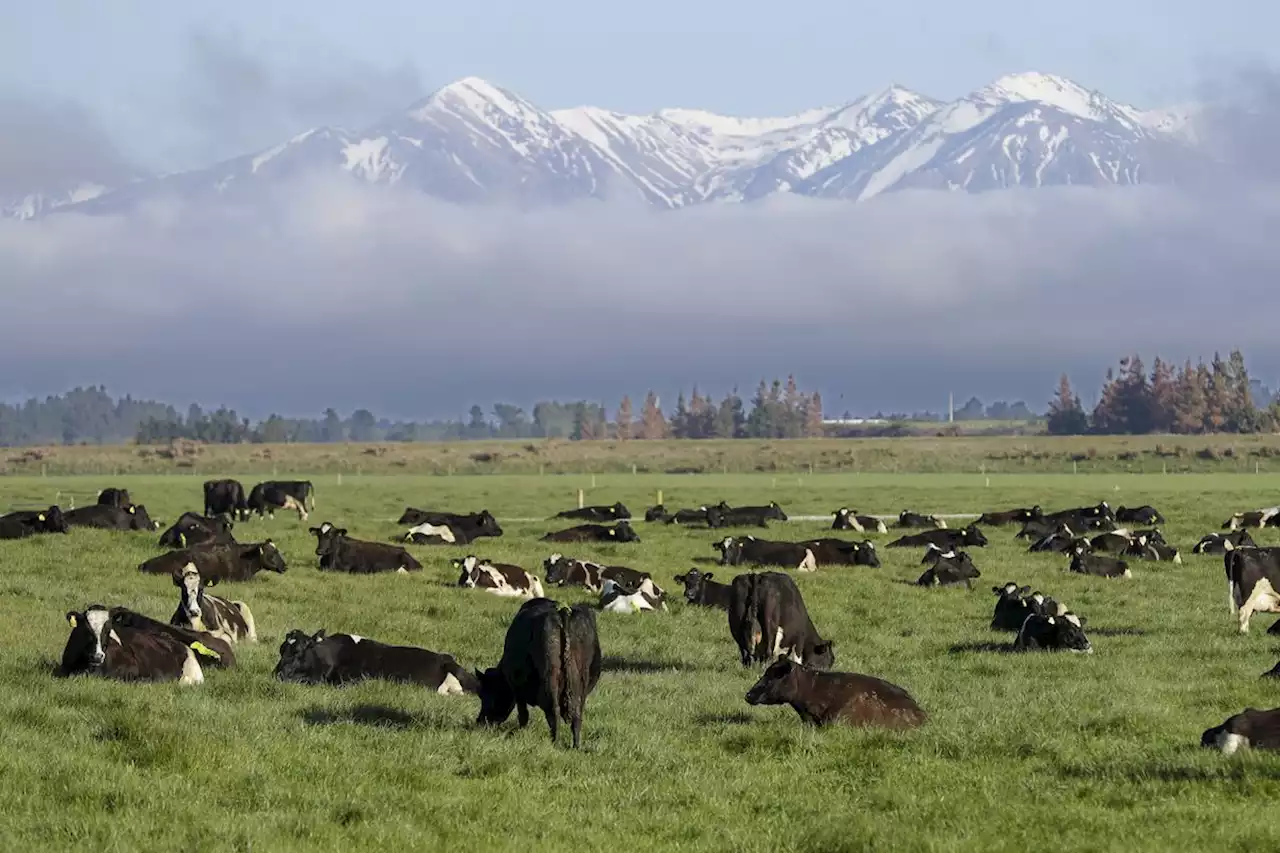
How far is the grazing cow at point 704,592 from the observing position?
92.2 ft

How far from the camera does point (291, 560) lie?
33.3m

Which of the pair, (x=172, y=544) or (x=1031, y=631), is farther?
(x=172, y=544)

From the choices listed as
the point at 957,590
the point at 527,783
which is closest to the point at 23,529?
the point at 957,590

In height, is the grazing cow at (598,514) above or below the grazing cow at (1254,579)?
below

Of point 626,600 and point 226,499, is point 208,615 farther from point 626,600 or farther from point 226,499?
point 226,499

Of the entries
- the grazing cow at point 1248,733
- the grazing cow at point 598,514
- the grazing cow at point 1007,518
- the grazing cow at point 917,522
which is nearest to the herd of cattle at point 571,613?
the grazing cow at point 1248,733

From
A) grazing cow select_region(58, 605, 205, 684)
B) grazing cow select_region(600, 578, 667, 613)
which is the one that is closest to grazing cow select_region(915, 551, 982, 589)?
grazing cow select_region(600, 578, 667, 613)

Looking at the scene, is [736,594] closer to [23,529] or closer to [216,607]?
[216,607]

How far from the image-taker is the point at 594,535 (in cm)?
4297

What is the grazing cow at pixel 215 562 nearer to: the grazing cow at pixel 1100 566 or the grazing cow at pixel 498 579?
the grazing cow at pixel 498 579

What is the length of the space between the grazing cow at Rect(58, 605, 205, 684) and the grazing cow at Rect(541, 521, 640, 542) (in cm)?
2478

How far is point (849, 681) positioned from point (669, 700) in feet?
6.94

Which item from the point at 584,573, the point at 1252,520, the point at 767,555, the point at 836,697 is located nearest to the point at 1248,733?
the point at 836,697

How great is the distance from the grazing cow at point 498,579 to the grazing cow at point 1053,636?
1004cm
